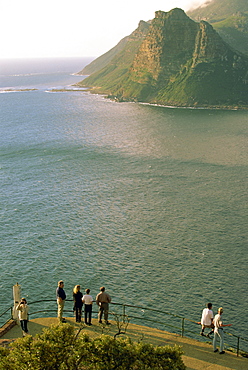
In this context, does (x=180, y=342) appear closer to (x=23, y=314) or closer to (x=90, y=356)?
(x=90, y=356)

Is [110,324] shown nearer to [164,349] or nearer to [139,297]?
[164,349]

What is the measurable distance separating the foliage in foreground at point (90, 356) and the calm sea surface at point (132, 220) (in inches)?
830

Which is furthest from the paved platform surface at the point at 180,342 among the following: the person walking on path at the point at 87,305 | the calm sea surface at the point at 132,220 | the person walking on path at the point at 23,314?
the calm sea surface at the point at 132,220

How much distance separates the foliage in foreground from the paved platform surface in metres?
4.01

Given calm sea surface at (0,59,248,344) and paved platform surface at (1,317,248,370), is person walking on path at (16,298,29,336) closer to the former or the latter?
paved platform surface at (1,317,248,370)

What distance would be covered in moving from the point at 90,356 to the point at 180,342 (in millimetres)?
8694

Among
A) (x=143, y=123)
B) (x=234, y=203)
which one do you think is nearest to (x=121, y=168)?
(x=234, y=203)

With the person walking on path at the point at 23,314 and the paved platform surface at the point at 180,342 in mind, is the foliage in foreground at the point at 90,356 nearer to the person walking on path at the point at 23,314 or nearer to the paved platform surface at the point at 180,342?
the paved platform surface at the point at 180,342

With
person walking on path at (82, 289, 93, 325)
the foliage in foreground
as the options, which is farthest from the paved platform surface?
the foliage in foreground

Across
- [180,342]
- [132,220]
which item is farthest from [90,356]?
[132,220]

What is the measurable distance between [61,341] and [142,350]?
5161mm

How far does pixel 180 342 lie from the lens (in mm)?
31297

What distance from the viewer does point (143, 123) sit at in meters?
172

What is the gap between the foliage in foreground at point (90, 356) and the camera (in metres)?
25.1
